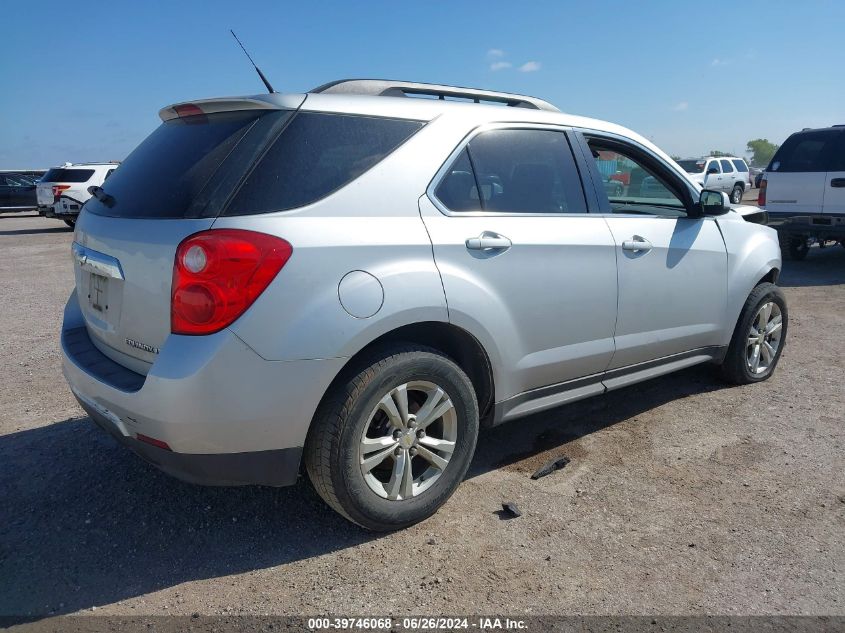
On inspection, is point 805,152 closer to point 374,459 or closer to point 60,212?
point 374,459

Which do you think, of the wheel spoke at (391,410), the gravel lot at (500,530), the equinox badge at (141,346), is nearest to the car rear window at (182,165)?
the equinox badge at (141,346)

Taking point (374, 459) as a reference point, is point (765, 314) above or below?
above

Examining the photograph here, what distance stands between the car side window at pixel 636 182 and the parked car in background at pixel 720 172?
21.6 meters

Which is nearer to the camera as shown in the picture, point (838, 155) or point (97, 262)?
point (97, 262)

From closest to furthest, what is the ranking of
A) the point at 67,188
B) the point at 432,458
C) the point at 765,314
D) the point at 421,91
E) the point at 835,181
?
1. the point at 432,458
2. the point at 421,91
3. the point at 765,314
4. the point at 835,181
5. the point at 67,188

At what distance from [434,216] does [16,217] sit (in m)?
29.3

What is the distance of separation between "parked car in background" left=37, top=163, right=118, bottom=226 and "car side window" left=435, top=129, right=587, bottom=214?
1654 centimetres

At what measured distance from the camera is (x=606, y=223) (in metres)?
3.73

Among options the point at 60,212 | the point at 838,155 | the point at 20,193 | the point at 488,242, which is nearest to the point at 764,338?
the point at 488,242

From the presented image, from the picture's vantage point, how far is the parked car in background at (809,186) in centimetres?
985

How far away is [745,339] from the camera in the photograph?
477 centimetres

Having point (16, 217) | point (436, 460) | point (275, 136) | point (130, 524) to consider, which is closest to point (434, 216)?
point (275, 136)

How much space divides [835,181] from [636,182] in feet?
Answer: 23.5

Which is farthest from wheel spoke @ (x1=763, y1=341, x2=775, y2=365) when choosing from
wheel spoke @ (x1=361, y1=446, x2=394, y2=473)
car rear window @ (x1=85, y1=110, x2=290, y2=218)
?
car rear window @ (x1=85, y1=110, x2=290, y2=218)
